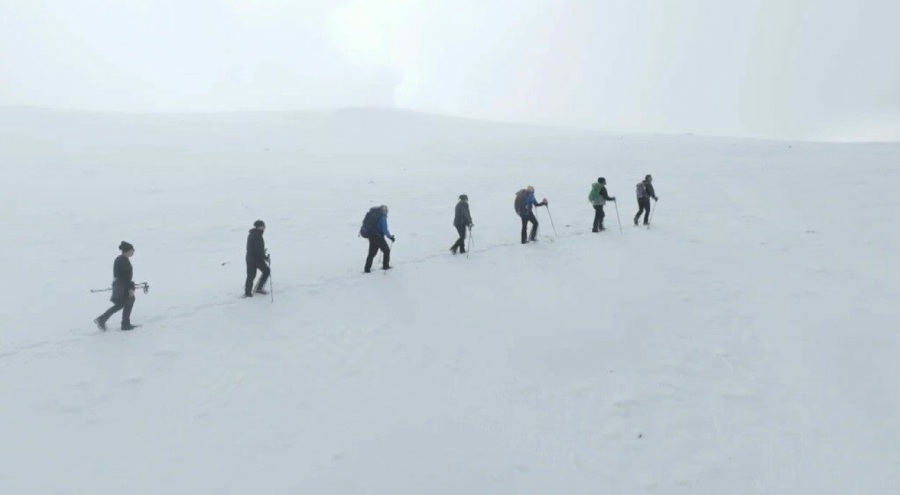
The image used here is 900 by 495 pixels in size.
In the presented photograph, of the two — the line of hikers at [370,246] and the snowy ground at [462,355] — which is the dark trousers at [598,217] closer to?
the line of hikers at [370,246]

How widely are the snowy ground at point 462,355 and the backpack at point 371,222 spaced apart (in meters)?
1.13

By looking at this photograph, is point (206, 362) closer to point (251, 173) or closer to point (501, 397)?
point (501, 397)

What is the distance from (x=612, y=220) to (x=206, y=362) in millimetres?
13980

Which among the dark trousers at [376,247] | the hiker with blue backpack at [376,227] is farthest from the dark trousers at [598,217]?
the hiker with blue backpack at [376,227]

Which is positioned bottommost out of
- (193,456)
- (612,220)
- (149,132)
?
(193,456)

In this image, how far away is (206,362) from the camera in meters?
9.43

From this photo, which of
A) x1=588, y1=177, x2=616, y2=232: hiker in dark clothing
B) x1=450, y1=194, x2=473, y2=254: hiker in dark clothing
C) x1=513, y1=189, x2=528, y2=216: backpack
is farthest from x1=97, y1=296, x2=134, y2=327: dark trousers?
x1=588, y1=177, x2=616, y2=232: hiker in dark clothing

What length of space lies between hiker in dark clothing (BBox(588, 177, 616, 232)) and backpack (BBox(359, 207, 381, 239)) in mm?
6538

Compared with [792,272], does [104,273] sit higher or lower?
lower

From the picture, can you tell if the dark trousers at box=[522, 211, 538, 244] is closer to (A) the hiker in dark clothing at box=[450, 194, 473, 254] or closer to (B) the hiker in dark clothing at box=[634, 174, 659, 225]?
(A) the hiker in dark clothing at box=[450, 194, 473, 254]

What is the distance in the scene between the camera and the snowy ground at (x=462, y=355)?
23.5ft

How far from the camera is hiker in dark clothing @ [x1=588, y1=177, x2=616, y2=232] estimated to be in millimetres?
16206

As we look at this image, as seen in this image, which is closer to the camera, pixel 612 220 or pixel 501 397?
pixel 501 397

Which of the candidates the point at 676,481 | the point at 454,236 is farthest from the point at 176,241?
the point at 676,481
